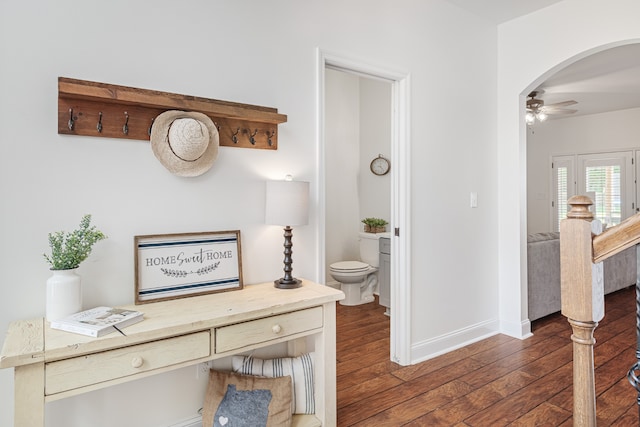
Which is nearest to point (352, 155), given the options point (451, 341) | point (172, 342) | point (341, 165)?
point (341, 165)

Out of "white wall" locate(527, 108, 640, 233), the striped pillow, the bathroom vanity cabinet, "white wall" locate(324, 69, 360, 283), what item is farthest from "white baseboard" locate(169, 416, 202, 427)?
"white wall" locate(527, 108, 640, 233)

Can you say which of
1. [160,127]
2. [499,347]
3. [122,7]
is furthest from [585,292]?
[499,347]

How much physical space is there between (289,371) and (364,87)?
3855 mm

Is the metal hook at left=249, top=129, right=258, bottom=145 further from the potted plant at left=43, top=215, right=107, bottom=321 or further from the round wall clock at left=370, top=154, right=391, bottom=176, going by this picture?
the round wall clock at left=370, top=154, right=391, bottom=176

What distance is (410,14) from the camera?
2734mm

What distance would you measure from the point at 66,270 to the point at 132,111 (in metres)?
0.73

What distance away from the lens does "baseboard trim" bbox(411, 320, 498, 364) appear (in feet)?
9.10

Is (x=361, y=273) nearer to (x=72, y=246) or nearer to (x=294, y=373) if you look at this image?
(x=294, y=373)

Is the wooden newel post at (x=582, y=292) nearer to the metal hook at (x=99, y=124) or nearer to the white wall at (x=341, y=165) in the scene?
the metal hook at (x=99, y=124)

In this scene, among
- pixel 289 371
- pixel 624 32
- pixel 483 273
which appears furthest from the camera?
pixel 483 273

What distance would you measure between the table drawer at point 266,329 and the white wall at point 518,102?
2.20m

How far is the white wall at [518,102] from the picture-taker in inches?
115

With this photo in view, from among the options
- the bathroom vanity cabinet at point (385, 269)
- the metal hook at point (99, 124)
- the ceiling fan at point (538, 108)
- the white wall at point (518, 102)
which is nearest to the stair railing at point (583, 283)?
the metal hook at point (99, 124)

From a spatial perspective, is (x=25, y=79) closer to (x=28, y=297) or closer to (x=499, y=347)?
(x=28, y=297)
